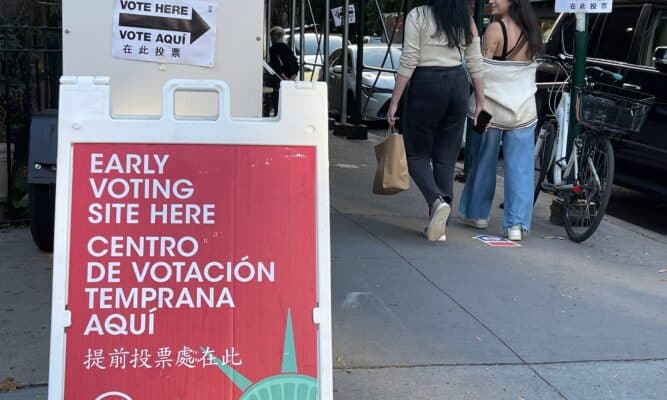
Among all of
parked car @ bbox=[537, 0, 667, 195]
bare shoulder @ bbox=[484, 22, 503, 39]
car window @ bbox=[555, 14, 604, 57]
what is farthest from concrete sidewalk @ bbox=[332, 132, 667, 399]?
car window @ bbox=[555, 14, 604, 57]

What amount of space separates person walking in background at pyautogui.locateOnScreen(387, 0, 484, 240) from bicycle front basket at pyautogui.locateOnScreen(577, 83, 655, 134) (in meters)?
0.88

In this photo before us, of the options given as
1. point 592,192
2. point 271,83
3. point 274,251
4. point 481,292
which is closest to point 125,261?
point 274,251

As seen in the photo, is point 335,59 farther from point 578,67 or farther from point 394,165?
point 394,165

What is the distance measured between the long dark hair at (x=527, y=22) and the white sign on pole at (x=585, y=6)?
64 centimetres

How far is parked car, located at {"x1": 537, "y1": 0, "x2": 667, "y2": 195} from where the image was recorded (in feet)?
23.1

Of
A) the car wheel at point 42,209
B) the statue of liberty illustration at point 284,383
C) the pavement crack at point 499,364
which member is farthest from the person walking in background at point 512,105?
the statue of liberty illustration at point 284,383

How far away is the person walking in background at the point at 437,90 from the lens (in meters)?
5.53

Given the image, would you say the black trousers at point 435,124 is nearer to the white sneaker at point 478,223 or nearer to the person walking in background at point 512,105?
the person walking in background at point 512,105

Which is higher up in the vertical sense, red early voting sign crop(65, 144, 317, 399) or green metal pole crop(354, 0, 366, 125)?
green metal pole crop(354, 0, 366, 125)

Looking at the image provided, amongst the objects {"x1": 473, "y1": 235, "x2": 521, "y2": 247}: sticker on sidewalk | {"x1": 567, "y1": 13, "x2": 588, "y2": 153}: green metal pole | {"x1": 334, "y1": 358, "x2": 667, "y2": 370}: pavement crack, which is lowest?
{"x1": 334, "y1": 358, "x2": 667, "y2": 370}: pavement crack

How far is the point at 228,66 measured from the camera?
4.06 metres

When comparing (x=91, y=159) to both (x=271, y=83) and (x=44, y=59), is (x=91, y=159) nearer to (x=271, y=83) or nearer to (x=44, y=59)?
(x=44, y=59)

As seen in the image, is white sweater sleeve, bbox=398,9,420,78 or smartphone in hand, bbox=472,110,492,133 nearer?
white sweater sleeve, bbox=398,9,420,78

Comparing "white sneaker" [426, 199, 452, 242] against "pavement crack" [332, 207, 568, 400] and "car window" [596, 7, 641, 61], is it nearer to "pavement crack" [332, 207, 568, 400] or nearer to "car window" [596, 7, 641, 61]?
"pavement crack" [332, 207, 568, 400]
